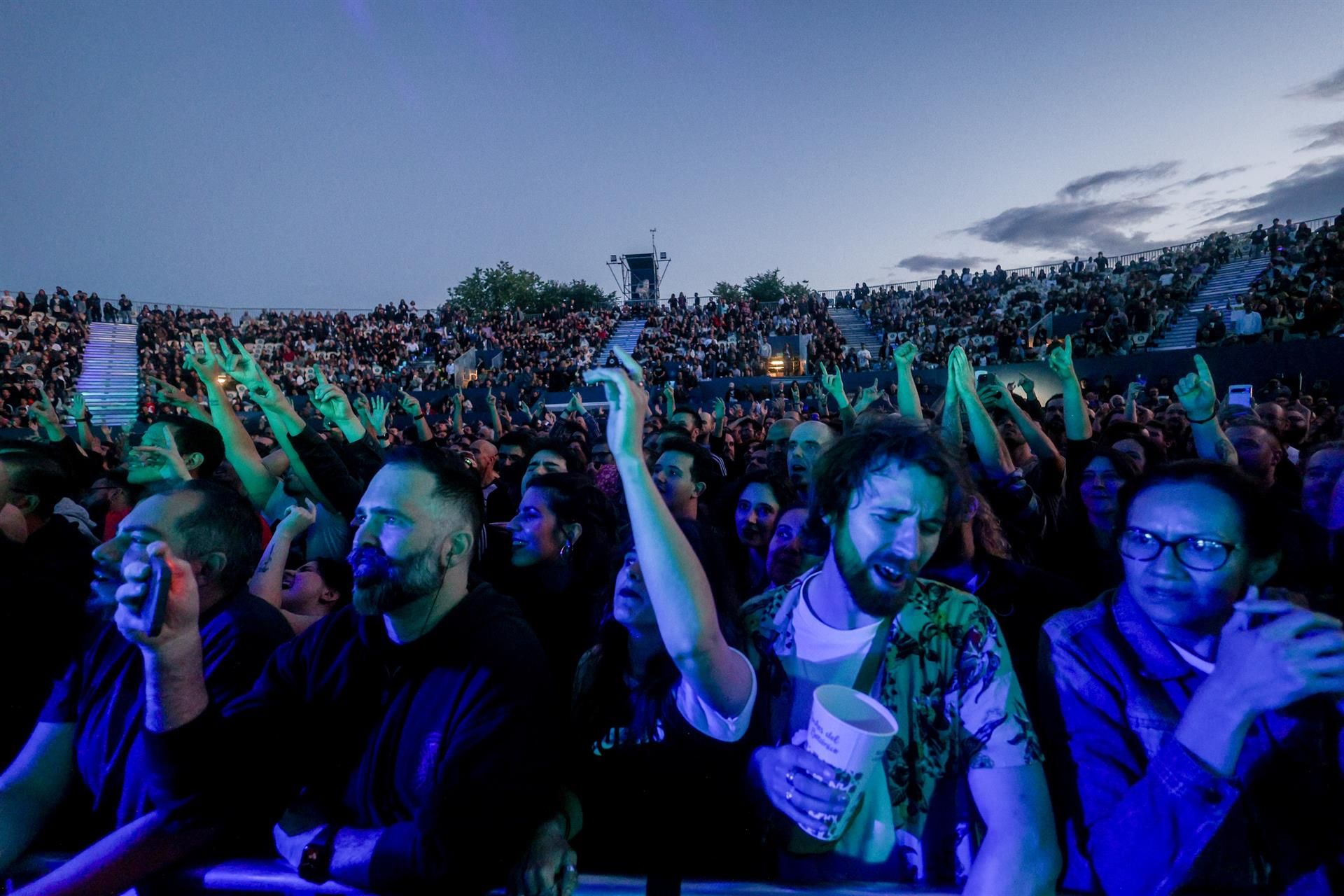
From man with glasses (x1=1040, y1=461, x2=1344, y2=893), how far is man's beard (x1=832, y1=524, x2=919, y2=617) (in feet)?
1.36

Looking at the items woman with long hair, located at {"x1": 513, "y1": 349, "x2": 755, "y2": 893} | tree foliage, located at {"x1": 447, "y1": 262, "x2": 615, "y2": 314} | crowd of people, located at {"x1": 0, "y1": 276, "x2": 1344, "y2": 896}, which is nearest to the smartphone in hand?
crowd of people, located at {"x1": 0, "y1": 276, "x2": 1344, "y2": 896}

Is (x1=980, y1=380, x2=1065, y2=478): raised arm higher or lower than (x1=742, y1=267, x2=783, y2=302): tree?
lower

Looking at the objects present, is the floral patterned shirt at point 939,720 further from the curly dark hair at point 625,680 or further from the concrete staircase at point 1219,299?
the concrete staircase at point 1219,299

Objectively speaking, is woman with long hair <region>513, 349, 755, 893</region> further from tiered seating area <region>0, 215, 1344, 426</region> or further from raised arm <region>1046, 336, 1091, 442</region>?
tiered seating area <region>0, 215, 1344, 426</region>

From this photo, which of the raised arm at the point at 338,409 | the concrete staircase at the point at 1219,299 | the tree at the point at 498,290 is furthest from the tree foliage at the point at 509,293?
the raised arm at the point at 338,409

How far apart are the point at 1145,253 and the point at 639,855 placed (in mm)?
33402

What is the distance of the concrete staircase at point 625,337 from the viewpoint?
3094 cm

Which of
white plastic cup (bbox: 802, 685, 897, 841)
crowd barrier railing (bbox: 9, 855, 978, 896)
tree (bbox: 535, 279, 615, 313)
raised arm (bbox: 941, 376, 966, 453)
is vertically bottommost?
crowd barrier railing (bbox: 9, 855, 978, 896)

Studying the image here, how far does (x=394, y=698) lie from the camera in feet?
6.00

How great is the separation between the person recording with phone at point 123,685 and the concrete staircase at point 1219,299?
888 inches

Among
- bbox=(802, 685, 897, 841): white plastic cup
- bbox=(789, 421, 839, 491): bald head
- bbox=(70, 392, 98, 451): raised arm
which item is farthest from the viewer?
bbox=(70, 392, 98, 451): raised arm

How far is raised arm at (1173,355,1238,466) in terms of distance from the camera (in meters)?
3.68

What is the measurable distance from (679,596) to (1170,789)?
977 millimetres

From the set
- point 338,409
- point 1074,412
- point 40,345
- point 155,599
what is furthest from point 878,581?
point 40,345
